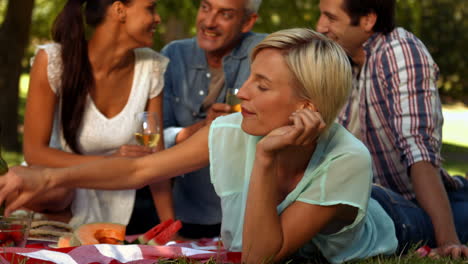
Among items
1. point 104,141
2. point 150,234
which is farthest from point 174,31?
point 150,234

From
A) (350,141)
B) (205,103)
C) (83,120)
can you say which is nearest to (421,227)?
(350,141)

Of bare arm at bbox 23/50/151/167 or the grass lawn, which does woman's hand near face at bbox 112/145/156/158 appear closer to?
bare arm at bbox 23/50/151/167

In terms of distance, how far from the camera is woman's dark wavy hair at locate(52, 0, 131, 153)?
17.2 ft

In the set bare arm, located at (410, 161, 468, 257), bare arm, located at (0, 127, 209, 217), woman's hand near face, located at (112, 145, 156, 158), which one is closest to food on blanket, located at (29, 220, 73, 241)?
bare arm, located at (0, 127, 209, 217)

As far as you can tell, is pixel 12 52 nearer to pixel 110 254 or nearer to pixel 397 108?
pixel 397 108

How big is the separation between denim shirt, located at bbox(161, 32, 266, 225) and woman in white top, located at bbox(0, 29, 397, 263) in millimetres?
1726

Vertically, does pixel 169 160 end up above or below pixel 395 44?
below

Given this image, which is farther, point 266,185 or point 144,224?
point 144,224

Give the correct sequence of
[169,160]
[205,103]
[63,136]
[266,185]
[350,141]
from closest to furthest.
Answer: [266,185]
[350,141]
[169,160]
[63,136]
[205,103]

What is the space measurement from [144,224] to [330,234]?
216 centimetres

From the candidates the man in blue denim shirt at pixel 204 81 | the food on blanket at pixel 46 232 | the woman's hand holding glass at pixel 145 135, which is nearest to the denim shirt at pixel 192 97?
the man in blue denim shirt at pixel 204 81

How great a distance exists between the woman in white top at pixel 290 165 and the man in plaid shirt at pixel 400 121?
2.55 feet

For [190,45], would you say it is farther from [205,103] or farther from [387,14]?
[387,14]

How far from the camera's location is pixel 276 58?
362 centimetres
